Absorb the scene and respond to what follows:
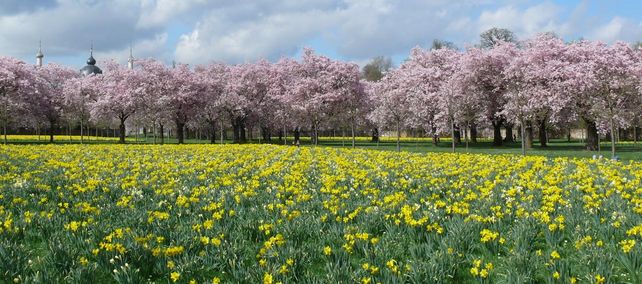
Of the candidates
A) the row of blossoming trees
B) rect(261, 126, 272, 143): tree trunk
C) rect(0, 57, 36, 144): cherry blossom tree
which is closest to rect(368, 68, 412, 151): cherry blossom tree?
the row of blossoming trees

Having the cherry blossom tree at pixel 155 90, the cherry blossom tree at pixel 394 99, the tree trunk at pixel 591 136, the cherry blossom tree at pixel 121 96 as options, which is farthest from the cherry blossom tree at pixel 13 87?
the tree trunk at pixel 591 136

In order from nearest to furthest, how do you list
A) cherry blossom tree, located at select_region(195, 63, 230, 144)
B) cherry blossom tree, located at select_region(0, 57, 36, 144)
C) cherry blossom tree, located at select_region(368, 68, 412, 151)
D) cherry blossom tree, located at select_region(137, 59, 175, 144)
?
cherry blossom tree, located at select_region(368, 68, 412, 151)
cherry blossom tree, located at select_region(0, 57, 36, 144)
cherry blossom tree, located at select_region(137, 59, 175, 144)
cherry blossom tree, located at select_region(195, 63, 230, 144)

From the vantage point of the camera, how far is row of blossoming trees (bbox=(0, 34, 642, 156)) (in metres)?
37.1

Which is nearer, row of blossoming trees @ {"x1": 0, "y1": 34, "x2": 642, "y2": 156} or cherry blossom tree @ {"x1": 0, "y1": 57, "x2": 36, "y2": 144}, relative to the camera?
row of blossoming trees @ {"x1": 0, "y1": 34, "x2": 642, "y2": 156}

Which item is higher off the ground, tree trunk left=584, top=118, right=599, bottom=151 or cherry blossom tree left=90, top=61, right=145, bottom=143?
cherry blossom tree left=90, top=61, right=145, bottom=143

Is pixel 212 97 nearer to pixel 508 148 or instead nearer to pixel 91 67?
pixel 508 148

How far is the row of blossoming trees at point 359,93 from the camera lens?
122 ft

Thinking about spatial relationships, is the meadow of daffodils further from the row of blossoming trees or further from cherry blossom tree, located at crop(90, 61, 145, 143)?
cherry blossom tree, located at crop(90, 61, 145, 143)

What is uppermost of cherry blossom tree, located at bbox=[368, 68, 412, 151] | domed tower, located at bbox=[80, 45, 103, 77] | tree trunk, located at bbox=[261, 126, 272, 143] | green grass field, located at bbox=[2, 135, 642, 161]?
domed tower, located at bbox=[80, 45, 103, 77]

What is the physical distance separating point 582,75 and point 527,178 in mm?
28136

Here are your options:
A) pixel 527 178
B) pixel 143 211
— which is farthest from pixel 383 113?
pixel 143 211

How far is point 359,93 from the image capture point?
5153cm

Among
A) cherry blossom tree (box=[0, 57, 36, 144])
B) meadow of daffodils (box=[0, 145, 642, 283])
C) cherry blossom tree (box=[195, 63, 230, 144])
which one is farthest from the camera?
cherry blossom tree (box=[195, 63, 230, 144])

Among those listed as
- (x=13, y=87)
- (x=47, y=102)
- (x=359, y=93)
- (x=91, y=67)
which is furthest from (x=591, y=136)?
(x=91, y=67)
